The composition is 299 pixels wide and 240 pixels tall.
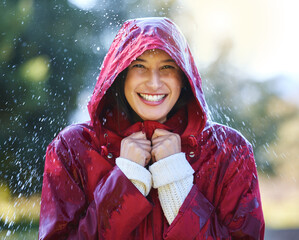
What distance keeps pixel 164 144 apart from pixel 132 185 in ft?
1.04

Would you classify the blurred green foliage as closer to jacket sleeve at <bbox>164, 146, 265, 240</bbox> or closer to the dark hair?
the dark hair

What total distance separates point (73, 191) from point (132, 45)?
0.88 metres

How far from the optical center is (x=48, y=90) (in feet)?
18.2

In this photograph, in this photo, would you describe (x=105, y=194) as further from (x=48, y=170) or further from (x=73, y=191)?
(x=48, y=170)

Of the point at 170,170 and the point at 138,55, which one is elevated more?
the point at 138,55

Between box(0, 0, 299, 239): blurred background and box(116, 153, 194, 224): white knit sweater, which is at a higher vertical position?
box(116, 153, 194, 224): white knit sweater

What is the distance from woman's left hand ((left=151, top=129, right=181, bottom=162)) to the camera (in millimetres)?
2271

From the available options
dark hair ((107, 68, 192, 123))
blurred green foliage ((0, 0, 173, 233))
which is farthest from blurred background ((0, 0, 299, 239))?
dark hair ((107, 68, 192, 123))

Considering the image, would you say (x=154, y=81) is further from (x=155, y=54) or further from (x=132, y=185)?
(x=132, y=185)

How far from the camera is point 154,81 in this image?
2312 mm

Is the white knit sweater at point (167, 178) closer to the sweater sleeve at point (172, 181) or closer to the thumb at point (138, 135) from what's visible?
the sweater sleeve at point (172, 181)

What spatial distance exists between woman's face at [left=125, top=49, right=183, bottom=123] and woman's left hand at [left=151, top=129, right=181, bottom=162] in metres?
0.10

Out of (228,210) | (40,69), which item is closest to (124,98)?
(228,210)

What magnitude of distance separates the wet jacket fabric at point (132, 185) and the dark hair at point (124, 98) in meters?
0.05
